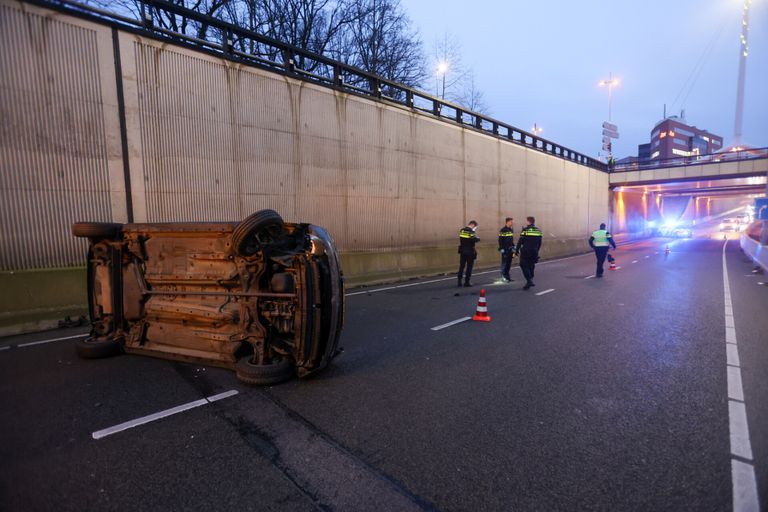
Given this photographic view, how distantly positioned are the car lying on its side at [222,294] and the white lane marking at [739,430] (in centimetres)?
362

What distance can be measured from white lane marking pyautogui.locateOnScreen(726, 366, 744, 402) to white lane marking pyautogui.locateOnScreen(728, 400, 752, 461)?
0.57ft

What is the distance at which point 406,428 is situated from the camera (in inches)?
134

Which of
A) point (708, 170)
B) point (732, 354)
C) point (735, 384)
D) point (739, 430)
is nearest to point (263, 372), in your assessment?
point (739, 430)

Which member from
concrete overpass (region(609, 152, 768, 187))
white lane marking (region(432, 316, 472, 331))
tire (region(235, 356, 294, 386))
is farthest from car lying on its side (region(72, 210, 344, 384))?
concrete overpass (region(609, 152, 768, 187))

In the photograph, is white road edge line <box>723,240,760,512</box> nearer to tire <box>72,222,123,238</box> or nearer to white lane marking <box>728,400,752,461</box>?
white lane marking <box>728,400,752,461</box>

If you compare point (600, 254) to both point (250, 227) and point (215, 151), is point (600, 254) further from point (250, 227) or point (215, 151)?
point (250, 227)

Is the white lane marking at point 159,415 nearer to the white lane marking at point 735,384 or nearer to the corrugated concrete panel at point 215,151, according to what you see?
the white lane marking at point 735,384

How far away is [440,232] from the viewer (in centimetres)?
1656

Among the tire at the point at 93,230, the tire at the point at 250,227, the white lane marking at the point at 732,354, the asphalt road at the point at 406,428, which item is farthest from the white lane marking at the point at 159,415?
the white lane marking at the point at 732,354

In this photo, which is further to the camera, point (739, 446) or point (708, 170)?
point (708, 170)

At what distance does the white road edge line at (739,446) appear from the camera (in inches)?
98.7

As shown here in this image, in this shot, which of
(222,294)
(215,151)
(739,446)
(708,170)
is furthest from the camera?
(708,170)

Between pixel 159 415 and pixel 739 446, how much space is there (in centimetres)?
481

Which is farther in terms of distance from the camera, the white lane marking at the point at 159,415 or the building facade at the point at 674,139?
the building facade at the point at 674,139
